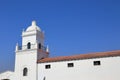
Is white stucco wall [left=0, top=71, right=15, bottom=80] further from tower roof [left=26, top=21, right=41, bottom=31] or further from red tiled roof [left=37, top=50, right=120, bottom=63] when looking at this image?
tower roof [left=26, top=21, right=41, bottom=31]

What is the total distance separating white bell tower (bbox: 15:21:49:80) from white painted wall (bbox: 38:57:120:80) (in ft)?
4.88

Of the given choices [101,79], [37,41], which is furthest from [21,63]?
[101,79]

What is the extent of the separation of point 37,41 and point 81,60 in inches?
346

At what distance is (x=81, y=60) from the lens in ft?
95.6

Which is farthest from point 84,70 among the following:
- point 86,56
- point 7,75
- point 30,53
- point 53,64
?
point 7,75

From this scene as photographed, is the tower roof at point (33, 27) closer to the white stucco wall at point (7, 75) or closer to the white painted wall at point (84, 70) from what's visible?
Answer: the white painted wall at point (84, 70)

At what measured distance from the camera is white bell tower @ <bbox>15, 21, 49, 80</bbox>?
32.6 meters

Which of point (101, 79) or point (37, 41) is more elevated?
point (37, 41)

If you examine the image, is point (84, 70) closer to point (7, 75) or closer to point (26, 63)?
point (26, 63)

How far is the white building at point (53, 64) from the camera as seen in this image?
1073 inches

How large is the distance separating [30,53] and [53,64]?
4.48 metres

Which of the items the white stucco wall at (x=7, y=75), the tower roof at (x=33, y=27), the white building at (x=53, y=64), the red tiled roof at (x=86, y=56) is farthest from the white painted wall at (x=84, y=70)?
the tower roof at (x=33, y=27)

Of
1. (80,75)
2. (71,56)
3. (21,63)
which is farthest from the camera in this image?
(21,63)

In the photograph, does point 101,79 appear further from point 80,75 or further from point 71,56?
point 71,56
